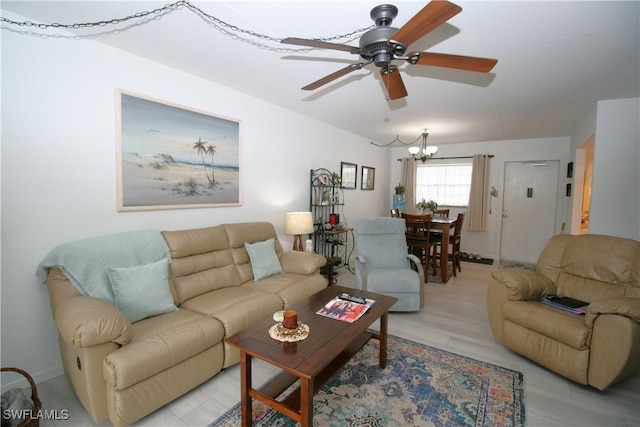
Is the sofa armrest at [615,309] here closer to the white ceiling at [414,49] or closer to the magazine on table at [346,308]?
the magazine on table at [346,308]

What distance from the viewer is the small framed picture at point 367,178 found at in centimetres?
587

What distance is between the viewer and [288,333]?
170 centimetres

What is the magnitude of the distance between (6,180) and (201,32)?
1581mm

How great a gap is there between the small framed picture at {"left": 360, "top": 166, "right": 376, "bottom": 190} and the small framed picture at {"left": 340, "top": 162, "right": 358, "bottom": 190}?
0.31 meters

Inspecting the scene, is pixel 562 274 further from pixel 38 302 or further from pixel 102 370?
pixel 38 302

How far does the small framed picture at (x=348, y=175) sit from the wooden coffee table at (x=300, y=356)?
3.40m

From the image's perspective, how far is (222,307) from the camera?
2.24 metres

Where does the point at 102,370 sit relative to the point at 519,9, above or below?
below

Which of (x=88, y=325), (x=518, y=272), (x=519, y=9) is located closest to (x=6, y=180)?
(x=88, y=325)

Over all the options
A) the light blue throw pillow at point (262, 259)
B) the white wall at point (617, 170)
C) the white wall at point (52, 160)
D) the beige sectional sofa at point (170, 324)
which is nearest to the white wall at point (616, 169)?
the white wall at point (617, 170)

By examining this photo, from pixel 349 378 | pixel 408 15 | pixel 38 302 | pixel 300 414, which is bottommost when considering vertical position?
pixel 349 378

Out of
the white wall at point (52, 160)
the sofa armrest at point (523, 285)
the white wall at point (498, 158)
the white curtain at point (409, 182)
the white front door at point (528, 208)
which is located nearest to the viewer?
the white wall at point (52, 160)

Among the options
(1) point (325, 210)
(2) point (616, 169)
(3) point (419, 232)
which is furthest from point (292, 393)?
(2) point (616, 169)

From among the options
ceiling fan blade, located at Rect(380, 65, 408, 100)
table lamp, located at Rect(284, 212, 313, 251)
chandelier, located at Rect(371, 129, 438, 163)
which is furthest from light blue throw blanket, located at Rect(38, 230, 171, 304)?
chandelier, located at Rect(371, 129, 438, 163)
